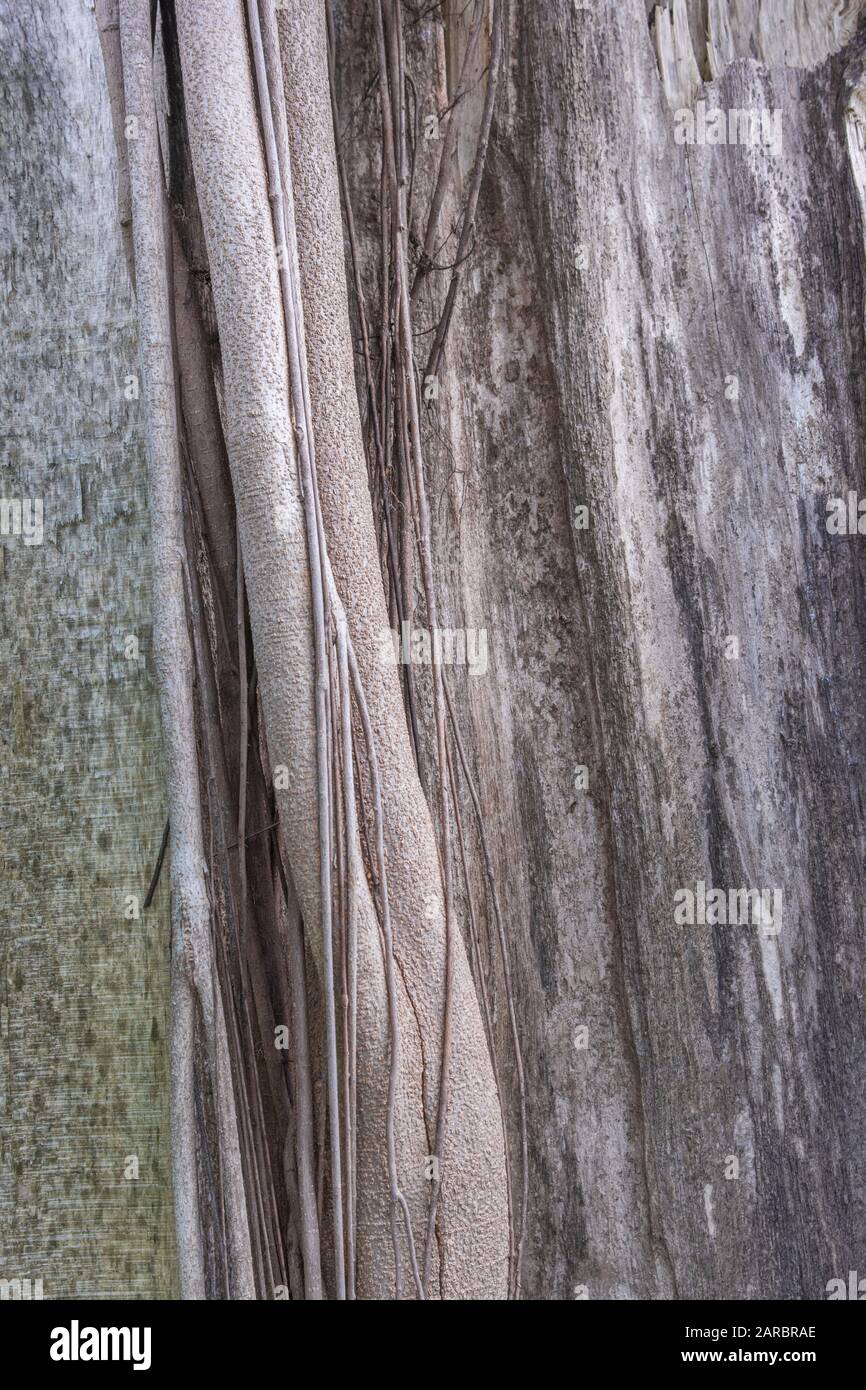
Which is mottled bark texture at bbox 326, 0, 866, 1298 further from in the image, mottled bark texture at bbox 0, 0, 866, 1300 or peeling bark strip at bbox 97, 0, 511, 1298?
peeling bark strip at bbox 97, 0, 511, 1298

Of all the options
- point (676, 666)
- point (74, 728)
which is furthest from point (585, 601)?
point (74, 728)

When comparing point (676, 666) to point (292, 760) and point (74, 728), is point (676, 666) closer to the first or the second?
point (292, 760)

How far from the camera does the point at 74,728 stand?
1.04 m

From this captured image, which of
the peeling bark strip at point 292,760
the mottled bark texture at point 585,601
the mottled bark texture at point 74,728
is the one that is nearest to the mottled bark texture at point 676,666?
the mottled bark texture at point 585,601

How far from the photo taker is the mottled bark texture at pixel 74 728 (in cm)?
100

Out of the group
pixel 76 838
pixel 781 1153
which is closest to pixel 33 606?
pixel 76 838

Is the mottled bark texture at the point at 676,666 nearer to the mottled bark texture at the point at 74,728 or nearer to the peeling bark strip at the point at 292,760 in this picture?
the peeling bark strip at the point at 292,760

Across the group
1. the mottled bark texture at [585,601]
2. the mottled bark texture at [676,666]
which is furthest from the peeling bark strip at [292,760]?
the mottled bark texture at [676,666]

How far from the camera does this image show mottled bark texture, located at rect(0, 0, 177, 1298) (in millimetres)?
996

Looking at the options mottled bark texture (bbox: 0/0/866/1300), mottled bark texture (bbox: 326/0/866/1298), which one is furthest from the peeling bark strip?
mottled bark texture (bbox: 326/0/866/1298)

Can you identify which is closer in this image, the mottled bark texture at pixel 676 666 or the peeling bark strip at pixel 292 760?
the peeling bark strip at pixel 292 760

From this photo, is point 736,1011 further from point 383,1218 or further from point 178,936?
point 178,936

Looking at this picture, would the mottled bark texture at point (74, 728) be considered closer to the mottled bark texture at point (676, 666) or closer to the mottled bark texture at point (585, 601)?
the mottled bark texture at point (585, 601)

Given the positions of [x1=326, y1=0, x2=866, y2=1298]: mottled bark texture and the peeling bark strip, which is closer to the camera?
the peeling bark strip
